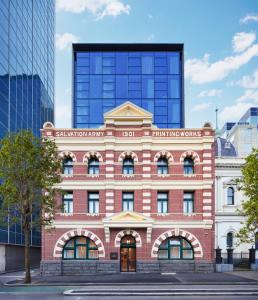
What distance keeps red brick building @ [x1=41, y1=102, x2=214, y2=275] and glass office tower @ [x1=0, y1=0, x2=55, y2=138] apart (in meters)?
13.2

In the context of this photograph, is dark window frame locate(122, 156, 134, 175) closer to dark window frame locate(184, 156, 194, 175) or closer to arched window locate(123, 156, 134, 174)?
arched window locate(123, 156, 134, 174)

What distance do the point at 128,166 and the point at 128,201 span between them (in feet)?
10.4

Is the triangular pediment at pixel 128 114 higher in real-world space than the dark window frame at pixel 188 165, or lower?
higher

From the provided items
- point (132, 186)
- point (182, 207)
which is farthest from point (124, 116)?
point (182, 207)

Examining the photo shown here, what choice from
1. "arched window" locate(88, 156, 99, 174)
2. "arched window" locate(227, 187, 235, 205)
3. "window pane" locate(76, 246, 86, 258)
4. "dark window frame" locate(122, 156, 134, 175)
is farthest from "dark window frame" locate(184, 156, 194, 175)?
"arched window" locate(227, 187, 235, 205)

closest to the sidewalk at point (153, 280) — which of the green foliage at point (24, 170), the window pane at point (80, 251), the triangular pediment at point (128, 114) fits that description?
the green foliage at point (24, 170)

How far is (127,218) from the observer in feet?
132

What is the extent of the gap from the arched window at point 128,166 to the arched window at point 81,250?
7.08 meters

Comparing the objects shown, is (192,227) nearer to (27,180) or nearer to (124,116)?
(124,116)

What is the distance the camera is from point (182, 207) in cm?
4169

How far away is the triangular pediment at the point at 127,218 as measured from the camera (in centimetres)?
A: 4016

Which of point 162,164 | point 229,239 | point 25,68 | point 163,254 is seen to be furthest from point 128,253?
point 25,68

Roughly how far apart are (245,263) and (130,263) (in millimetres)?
14006

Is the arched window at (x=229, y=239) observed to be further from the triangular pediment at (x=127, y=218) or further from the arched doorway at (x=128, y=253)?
the triangular pediment at (x=127, y=218)
